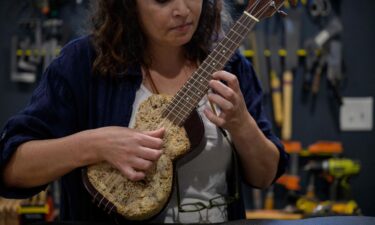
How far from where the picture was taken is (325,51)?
3057 mm

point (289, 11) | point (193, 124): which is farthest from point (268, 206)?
point (193, 124)

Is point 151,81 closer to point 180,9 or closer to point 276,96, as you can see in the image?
point 180,9

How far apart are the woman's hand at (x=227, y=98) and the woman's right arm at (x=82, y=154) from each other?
13cm

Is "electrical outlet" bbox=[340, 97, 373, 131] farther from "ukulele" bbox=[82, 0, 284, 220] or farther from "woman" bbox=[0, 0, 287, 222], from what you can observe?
"ukulele" bbox=[82, 0, 284, 220]

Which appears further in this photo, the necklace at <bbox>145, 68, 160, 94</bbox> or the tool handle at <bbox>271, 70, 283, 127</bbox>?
the tool handle at <bbox>271, 70, 283, 127</bbox>

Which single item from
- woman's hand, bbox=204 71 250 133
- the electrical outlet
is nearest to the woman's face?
woman's hand, bbox=204 71 250 133

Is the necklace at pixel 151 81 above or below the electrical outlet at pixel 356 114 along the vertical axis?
above

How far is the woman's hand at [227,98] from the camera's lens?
1.04 m

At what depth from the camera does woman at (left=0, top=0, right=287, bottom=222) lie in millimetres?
1065

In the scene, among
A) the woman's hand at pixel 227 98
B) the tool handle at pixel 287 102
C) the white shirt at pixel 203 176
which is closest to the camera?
the woman's hand at pixel 227 98

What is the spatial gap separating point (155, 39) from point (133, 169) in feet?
1.04

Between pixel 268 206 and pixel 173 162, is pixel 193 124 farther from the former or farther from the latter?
pixel 268 206

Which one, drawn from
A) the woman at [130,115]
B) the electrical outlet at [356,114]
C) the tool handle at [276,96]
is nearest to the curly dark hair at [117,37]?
the woman at [130,115]

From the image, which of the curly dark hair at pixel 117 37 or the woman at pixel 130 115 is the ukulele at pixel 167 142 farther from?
the curly dark hair at pixel 117 37
